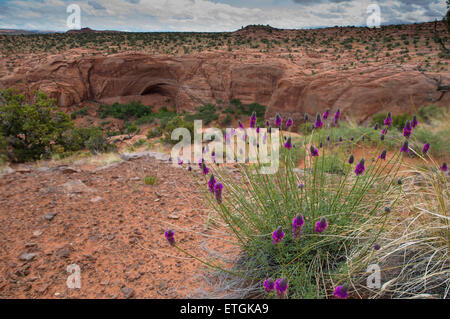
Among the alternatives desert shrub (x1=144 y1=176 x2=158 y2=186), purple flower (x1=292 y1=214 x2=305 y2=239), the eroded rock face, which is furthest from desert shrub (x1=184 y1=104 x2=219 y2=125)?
purple flower (x1=292 y1=214 x2=305 y2=239)

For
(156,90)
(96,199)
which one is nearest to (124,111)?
(156,90)

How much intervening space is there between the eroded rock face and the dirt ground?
39.3 ft

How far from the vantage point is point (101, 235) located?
282 centimetres

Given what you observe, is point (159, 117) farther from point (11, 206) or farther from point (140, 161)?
point (11, 206)

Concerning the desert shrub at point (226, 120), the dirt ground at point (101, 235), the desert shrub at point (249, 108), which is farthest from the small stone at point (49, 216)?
the desert shrub at point (249, 108)

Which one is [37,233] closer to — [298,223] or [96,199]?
[96,199]

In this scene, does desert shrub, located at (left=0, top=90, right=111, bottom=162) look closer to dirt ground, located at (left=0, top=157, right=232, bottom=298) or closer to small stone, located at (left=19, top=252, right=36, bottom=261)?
dirt ground, located at (left=0, top=157, right=232, bottom=298)

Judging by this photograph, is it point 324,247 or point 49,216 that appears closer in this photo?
point 324,247

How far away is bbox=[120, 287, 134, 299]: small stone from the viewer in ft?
6.49

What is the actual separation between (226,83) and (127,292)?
19.5 meters

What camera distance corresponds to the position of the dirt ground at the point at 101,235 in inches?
83.0

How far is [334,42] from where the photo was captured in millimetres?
24000

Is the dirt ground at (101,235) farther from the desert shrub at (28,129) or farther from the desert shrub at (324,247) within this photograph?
the desert shrub at (28,129)
